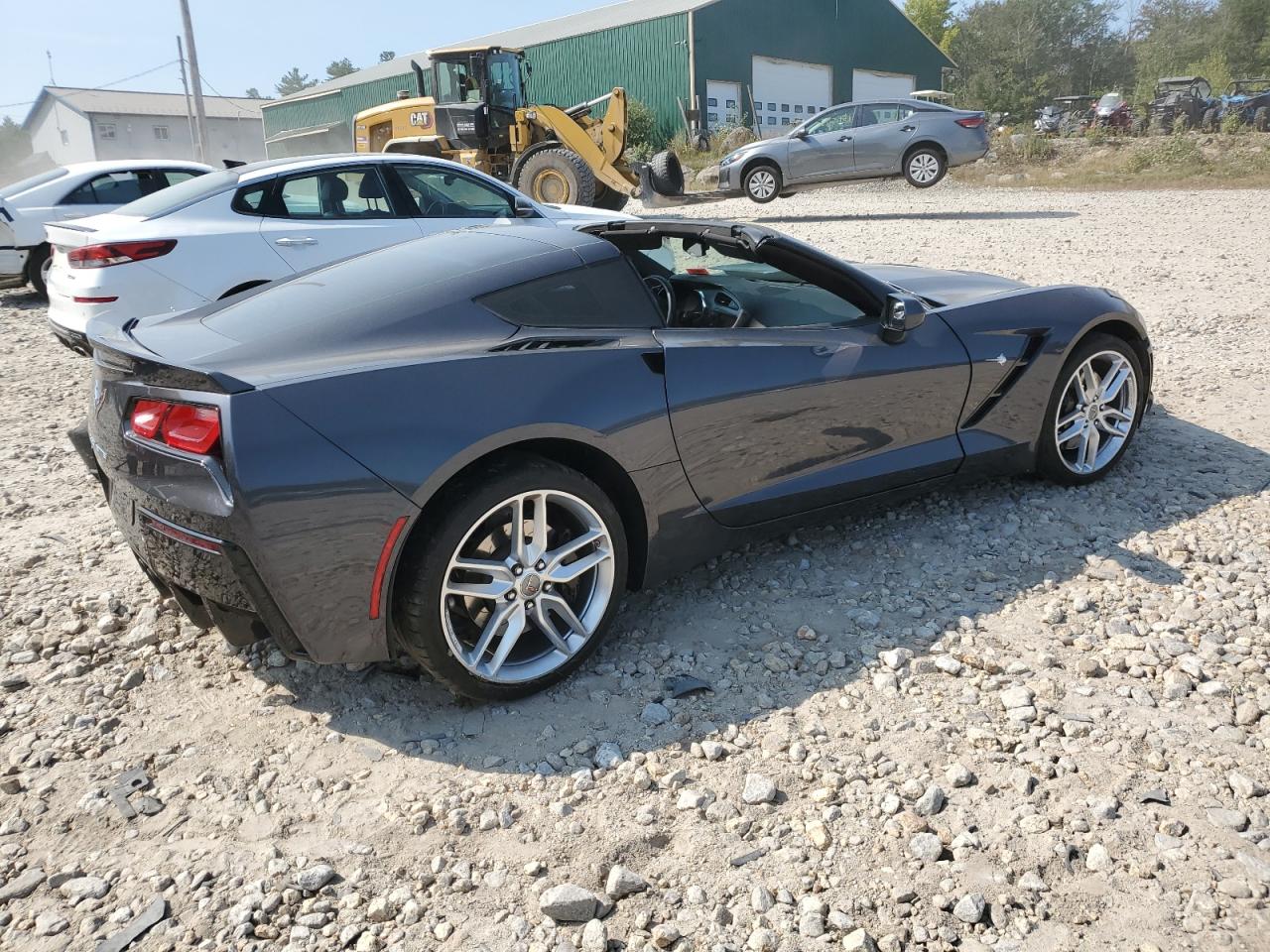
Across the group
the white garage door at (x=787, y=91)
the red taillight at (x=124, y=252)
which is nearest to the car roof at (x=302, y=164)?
the red taillight at (x=124, y=252)

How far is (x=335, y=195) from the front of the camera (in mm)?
7098

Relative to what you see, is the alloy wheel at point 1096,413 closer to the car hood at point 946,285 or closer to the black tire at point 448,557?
the car hood at point 946,285

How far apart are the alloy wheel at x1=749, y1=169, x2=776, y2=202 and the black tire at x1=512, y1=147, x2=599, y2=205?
3841 millimetres

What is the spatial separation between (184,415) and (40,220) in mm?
9508

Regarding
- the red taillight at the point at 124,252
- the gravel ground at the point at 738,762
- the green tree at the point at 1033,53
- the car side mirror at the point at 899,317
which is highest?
the green tree at the point at 1033,53

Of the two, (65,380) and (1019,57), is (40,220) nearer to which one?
(65,380)

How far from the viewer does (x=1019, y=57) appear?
52781mm

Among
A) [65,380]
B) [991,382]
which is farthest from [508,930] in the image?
[65,380]

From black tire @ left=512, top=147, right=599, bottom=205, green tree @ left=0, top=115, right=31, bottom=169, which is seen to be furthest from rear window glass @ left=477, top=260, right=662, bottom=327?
green tree @ left=0, top=115, right=31, bottom=169

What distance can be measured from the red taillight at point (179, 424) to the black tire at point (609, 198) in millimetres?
13303

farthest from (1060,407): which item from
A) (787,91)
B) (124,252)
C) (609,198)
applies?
(787,91)

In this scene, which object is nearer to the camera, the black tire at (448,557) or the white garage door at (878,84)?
the black tire at (448,557)

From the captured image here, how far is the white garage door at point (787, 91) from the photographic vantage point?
32.5m

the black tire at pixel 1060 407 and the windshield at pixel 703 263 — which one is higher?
the windshield at pixel 703 263
